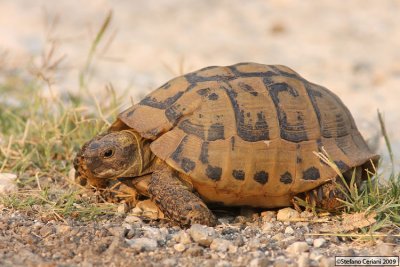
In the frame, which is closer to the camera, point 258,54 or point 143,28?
point 258,54

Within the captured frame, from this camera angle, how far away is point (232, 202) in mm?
3984

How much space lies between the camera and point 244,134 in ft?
12.8

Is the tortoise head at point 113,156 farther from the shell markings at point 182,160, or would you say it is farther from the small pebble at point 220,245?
the small pebble at point 220,245

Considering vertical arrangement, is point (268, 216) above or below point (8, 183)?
below

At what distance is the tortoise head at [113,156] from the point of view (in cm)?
400

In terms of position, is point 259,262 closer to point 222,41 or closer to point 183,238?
point 183,238

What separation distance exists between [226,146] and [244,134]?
0.42 feet

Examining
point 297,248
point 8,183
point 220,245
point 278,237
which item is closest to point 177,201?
point 220,245

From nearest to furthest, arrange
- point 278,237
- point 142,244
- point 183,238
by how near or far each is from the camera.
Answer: point 142,244, point 183,238, point 278,237

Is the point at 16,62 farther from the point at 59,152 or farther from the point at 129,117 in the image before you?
the point at 129,117

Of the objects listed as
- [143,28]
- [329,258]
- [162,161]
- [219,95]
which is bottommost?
[329,258]

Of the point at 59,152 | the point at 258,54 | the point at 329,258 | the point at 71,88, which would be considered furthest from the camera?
the point at 258,54

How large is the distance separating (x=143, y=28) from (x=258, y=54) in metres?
1.94

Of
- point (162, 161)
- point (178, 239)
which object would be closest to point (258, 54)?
point (162, 161)
